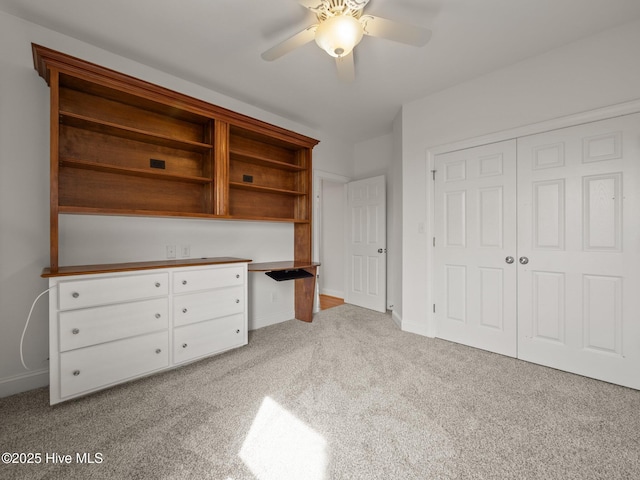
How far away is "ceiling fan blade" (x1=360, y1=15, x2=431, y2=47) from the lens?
63.7 inches

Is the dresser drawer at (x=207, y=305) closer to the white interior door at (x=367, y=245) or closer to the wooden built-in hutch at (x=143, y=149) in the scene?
the wooden built-in hutch at (x=143, y=149)

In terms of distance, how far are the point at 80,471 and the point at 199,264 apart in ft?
4.62

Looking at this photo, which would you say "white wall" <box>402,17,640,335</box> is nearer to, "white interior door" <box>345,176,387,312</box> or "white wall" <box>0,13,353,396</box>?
"white interior door" <box>345,176,387,312</box>

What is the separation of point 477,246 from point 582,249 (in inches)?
30.6

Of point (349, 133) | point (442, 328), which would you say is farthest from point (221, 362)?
point (349, 133)

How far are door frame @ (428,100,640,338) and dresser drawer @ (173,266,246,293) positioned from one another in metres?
2.09

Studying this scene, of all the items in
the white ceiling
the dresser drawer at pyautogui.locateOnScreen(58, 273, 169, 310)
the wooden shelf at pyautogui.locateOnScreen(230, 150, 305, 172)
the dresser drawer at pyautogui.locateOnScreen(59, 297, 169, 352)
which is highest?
the white ceiling

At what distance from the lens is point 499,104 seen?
2.61 m

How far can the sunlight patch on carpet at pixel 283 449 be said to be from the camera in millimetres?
1315

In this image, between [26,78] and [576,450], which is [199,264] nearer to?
[26,78]

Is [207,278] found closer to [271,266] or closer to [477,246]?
[271,266]

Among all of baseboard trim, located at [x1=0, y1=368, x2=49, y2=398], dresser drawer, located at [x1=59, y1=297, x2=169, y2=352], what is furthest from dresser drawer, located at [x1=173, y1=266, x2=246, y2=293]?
baseboard trim, located at [x1=0, y1=368, x2=49, y2=398]

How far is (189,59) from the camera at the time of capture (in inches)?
96.7

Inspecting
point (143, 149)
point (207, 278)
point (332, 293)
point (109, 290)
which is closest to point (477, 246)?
point (207, 278)
